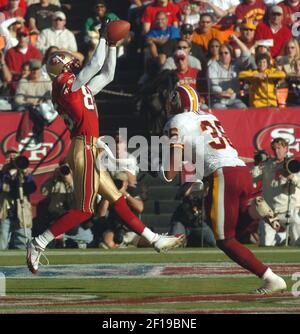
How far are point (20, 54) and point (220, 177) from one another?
8512 mm

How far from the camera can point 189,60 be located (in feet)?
55.3

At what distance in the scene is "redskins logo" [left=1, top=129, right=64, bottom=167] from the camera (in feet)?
54.2

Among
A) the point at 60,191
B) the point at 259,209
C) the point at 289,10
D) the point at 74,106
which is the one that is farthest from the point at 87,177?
the point at 289,10

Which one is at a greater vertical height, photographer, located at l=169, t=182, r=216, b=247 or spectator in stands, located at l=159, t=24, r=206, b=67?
spectator in stands, located at l=159, t=24, r=206, b=67

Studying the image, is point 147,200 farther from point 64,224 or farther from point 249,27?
point 64,224

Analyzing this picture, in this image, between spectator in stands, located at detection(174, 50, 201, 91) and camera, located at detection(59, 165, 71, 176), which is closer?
camera, located at detection(59, 165, 71, 176)

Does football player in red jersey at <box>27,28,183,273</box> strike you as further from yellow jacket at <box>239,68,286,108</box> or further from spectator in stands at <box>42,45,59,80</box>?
spectator in stands at <box>42,45,59,80</box>

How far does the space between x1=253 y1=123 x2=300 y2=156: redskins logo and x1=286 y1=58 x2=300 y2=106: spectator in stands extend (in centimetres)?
56

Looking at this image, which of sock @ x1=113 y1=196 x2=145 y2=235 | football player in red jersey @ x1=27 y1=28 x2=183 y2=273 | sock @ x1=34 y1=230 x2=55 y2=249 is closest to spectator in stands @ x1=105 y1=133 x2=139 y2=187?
football player in red jersey @ x1=27 y1=28 x2=183 y2=273

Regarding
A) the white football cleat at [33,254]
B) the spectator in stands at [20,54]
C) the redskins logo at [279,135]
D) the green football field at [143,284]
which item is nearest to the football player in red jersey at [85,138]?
the white football cleat at [33,254]

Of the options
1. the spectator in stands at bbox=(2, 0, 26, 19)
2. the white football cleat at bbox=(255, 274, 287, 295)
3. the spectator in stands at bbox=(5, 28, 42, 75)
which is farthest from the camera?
the spectator in stands at bbox=(2, 0, 26, 19)

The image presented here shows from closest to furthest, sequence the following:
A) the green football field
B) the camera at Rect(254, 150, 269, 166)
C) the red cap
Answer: the green football field < the camera at Rect(254, 150, 269, 166) < the red cap
